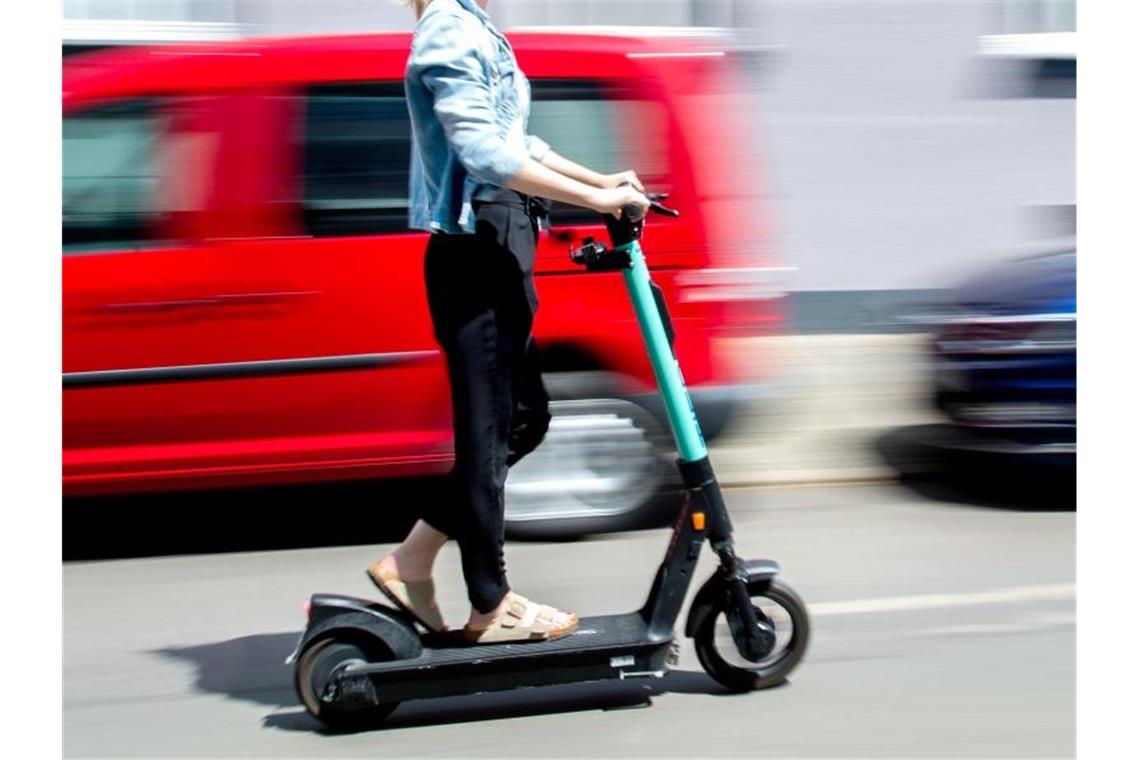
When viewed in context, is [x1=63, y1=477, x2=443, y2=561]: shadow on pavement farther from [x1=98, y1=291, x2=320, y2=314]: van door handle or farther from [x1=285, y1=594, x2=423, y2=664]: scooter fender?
[x1=285, y1=594, x2=423, y2=664]: scooter fender

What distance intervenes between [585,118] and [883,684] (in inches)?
96.1

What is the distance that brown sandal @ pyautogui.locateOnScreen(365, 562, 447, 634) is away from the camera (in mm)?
3871

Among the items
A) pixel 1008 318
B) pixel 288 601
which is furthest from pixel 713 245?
pixel 288 601

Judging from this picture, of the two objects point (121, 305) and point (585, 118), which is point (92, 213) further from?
point (585, 118)

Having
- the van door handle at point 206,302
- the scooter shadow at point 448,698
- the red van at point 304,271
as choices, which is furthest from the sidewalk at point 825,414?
the scooter shadow at point 448,698

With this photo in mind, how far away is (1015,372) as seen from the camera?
6.10m

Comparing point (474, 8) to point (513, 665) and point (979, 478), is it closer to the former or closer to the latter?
point (513, 665)

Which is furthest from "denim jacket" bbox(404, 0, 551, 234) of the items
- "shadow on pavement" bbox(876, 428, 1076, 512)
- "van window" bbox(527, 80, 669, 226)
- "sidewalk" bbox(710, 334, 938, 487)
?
"shadow on pavement" bbox(876, 428, 1076, 512)

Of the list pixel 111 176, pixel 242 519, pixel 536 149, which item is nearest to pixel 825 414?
pixel 242 519

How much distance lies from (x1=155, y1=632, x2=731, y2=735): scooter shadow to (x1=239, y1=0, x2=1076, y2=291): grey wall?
6.50m

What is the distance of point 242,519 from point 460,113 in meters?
3.12

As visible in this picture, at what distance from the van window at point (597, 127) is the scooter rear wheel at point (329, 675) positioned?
7.33 ft

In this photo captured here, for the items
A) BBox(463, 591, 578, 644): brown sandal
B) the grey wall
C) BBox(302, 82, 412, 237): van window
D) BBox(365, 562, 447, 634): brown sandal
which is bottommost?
BBox(463, 591, 578, 644): brown sandal

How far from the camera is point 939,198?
10477 millimetres
